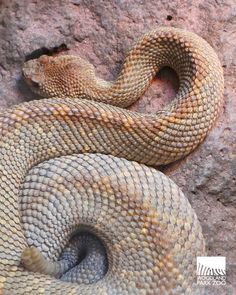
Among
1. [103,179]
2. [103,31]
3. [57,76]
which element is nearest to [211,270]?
[103,179]

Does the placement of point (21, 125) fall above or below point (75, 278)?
above

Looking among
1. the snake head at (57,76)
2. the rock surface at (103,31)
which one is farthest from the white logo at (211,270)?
the snake head at (57,76)

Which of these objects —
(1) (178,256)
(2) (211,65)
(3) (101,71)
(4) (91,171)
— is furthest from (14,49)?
(1) (178,256)

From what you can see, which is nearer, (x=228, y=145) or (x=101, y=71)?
(x=228, y=145)

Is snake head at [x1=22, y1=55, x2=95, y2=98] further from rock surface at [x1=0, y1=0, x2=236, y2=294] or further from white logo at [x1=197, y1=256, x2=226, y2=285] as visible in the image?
white logo at [x1=197, y1=256, x2=226, y2=285]

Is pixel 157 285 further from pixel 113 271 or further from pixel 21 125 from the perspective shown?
pixel 21 125

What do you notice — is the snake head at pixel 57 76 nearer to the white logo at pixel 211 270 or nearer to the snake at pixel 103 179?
the snake at pixel 103 179

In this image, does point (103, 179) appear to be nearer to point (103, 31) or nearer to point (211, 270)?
point (211, 270)
